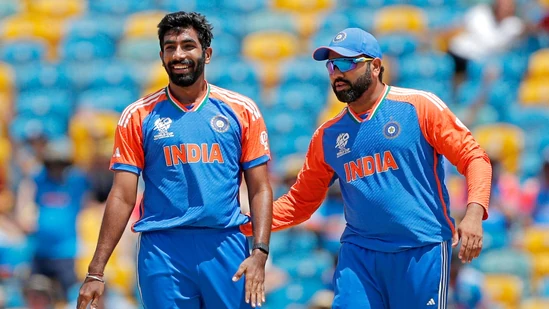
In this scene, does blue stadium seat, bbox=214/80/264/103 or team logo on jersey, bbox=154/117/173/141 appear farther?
blue stadium seat, bbox=214/80/264/103

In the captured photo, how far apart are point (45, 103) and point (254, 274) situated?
8.52m

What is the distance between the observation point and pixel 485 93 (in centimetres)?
1338

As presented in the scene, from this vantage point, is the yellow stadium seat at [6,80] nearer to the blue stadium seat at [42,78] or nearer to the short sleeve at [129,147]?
the blue stadium seat at [42,78]

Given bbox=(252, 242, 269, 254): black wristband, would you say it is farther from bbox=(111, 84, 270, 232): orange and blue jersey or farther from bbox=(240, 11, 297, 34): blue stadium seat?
bbox=(240, 11, 297, 34): blue stadium seat

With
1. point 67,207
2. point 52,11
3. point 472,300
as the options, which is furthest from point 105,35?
point 472,300

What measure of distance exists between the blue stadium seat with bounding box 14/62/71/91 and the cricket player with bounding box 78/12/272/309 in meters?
8.27

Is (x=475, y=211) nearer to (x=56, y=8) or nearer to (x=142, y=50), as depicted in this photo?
(x=142, y=50)

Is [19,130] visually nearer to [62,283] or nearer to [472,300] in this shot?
[62,283]

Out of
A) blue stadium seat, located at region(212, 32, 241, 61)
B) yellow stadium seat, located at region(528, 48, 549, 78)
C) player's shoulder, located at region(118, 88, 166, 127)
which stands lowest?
player's shoulder, located at region(118, 88, 166, 127)

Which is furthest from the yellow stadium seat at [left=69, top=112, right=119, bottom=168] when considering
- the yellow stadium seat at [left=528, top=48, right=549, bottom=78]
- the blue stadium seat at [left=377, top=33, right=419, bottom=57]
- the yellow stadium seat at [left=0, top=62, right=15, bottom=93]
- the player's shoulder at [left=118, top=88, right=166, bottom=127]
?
the player's shoulder at [left=118, top=88, right=166, bottom=127]

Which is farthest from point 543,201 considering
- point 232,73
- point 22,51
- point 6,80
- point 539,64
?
point 22,51

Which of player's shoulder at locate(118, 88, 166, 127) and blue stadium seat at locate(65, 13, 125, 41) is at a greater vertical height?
blue stadium seat at locate(65, 13, 125, 41)

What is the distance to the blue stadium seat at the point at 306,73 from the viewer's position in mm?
14156

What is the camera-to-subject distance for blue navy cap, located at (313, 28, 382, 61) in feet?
21.8
